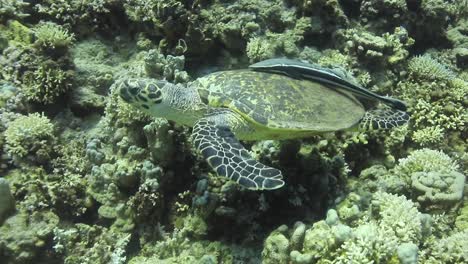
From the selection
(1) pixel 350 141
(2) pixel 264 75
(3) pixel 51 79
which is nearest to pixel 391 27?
(1) pixel 350 141

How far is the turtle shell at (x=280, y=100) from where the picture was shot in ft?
10.7

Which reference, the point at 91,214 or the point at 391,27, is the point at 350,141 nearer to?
the point at 391,27

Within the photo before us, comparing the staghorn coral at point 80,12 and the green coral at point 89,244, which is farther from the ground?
the staghorn coral at point 80,12

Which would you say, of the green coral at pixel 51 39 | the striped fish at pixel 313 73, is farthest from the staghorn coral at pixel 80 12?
the striped fish at pixel 313 73

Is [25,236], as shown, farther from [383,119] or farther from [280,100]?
[383,119]

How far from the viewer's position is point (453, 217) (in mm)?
3516

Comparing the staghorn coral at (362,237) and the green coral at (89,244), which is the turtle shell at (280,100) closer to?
the staghorn coral at (362,237)

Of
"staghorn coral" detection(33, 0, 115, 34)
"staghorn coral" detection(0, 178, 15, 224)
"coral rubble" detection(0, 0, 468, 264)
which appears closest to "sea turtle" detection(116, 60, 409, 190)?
"coral rubble" detection(0, 0, 468, 264)

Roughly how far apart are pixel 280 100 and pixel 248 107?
31cm

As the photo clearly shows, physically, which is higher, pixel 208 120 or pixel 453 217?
pixel 208 120

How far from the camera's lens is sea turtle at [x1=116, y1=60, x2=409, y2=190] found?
3215 millimetres

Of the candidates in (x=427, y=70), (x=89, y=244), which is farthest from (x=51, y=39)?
(x=427, y=70)

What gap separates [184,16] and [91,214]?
8.55 ft

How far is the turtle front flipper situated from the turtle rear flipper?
1235mm
